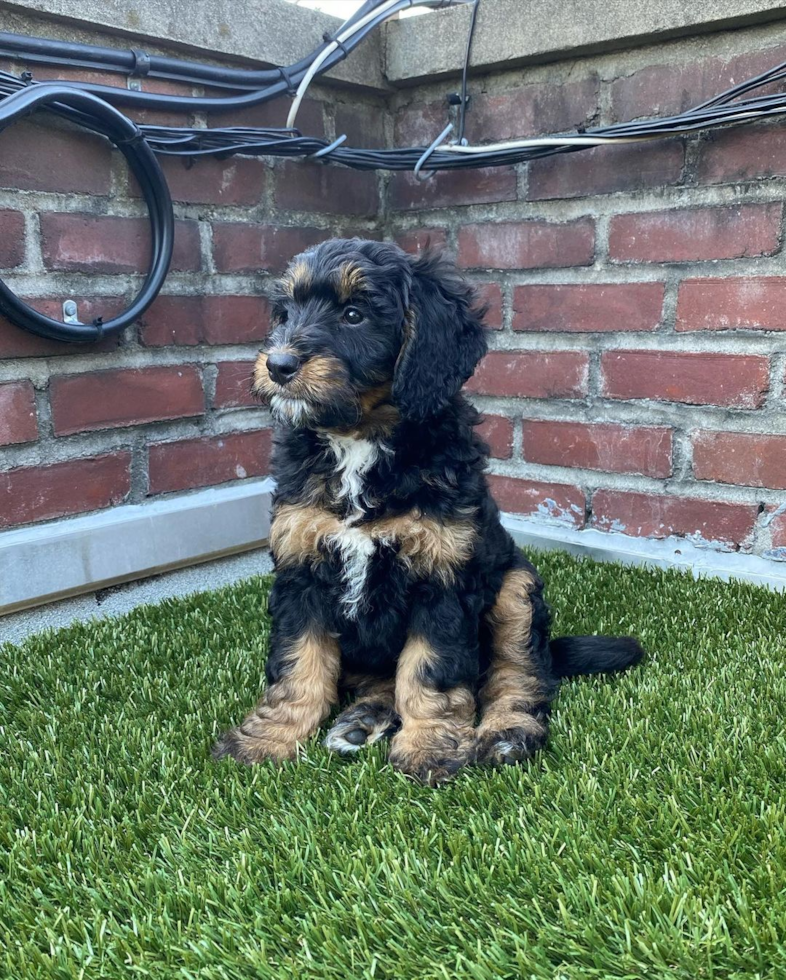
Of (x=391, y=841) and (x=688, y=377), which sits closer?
(x=391, y=841)

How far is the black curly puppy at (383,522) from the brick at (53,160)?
37.5 inches

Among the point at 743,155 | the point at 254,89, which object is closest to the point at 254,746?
the point at 254,89

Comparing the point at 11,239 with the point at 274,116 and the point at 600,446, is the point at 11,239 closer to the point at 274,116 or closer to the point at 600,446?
the point at 274,116

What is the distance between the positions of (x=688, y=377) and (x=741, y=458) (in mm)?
343

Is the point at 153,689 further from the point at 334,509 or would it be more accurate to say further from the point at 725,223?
the point at 725,223

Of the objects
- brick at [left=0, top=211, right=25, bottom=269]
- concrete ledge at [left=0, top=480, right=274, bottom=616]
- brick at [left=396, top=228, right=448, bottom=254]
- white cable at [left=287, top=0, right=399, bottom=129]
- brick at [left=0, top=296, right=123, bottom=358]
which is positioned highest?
white cable at [left=287, top=0, right=399, bottom=129]

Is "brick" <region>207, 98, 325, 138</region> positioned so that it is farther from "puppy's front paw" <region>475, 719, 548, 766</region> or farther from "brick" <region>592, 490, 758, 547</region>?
"puppy's front paw" <region>475, 719, 548, 766</region>

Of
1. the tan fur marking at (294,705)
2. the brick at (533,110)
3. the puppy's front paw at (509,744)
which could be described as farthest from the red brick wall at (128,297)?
the puppy's front paw at (509,744)

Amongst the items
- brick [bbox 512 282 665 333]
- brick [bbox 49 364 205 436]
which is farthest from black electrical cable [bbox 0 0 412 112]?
brick [bbox 512 282 665 333]

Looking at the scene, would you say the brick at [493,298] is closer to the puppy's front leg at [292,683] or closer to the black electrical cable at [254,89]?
the black electrical cable at [254,89]

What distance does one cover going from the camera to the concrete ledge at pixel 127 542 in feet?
8.59

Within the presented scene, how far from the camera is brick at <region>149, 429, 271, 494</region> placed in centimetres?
300

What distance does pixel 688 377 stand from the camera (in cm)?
295

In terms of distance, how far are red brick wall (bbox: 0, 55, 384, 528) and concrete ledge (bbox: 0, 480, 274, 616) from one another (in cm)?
6
